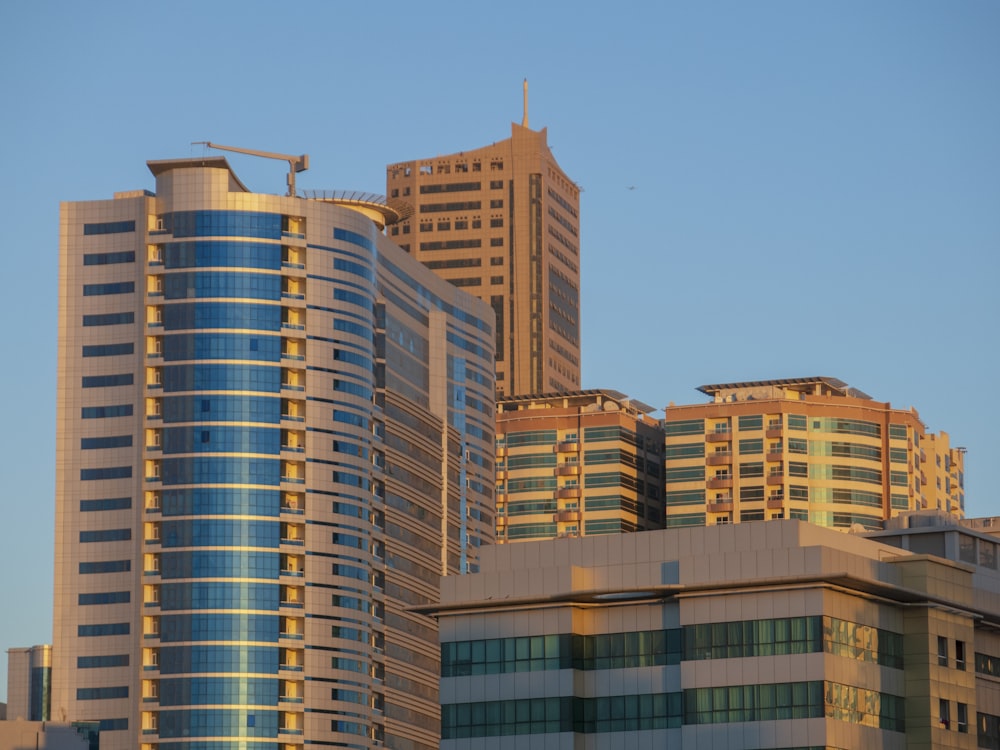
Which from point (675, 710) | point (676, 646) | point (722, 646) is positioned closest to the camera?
point (722, 646)

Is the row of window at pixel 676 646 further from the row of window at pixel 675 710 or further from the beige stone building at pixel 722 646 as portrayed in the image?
the row of window at pixel 675 710

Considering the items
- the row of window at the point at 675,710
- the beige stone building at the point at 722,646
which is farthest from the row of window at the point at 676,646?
the row of window at the point at 675,710

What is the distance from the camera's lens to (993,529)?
18925 cm

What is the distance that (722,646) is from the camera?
131 meters

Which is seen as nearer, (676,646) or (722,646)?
(722,646)

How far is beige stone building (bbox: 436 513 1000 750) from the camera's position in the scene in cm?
12925

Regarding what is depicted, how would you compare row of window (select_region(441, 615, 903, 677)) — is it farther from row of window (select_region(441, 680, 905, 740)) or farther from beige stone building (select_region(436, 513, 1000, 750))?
row of window (select_region(441, 680, 905, 740))

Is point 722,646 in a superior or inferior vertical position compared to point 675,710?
superior

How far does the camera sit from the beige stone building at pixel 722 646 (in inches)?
5089

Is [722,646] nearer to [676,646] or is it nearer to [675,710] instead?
[676,646]

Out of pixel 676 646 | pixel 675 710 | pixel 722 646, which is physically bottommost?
pixel 675 710

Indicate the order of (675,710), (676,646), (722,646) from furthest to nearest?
(676,646) < (675,710) < (722,646)

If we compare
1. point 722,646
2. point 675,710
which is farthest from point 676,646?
point 675,710

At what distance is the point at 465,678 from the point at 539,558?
948cm
